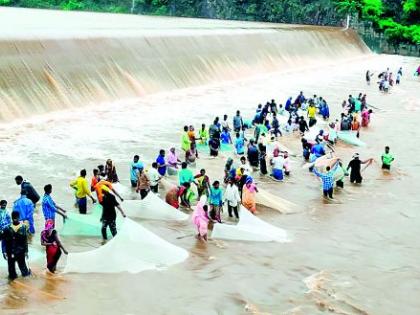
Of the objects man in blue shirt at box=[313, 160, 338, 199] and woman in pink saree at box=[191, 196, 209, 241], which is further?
man in blue shirt at box=[313, 160, 338, 199]

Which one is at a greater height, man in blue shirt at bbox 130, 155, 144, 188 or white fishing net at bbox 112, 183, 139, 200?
man in blue shirt at bbox 130, 155, 144, 188

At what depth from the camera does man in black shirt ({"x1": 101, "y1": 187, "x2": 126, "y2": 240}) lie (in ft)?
36.3

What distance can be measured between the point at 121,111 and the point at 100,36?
23.8 ft

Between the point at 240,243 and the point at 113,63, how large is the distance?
707 inches

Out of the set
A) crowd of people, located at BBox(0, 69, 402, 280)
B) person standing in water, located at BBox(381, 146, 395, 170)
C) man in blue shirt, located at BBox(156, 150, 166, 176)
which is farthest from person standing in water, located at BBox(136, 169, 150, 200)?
person standing in water, located at BBox(381, 146, 395, 170)

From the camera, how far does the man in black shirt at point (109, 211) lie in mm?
11070

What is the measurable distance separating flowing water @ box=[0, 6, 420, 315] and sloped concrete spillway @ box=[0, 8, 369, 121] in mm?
122

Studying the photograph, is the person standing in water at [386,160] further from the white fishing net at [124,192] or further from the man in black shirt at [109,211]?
the man in black shirt at [109,211]

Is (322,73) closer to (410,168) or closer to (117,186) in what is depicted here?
(410,168)

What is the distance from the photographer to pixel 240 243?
1199 centimetres

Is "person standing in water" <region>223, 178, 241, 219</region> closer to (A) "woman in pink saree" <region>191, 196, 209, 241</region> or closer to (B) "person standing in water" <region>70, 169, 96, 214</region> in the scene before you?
(A) "woman in pink saree" <region>191, 196, 209, 241</region>

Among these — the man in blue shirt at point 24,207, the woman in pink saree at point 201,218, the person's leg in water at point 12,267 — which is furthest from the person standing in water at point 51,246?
the woman in pink saree at point 201,218

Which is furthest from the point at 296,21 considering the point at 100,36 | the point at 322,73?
the point at 100,36

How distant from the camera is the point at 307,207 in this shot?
1473 cm
